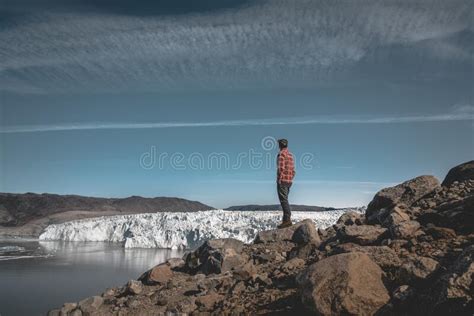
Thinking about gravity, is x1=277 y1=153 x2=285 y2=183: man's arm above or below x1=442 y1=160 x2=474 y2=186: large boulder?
above

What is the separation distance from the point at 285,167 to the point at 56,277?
20796 millimetres

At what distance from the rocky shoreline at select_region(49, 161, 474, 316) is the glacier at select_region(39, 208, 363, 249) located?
2636 cm

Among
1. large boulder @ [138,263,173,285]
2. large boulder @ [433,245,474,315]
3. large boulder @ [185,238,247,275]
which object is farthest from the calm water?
large boulder @ [433,245,474,315]

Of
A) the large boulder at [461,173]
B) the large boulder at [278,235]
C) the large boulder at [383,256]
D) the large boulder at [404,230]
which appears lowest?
the large boulder at [383,256]

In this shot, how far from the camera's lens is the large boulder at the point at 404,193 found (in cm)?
716

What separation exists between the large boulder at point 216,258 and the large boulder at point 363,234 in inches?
71.9

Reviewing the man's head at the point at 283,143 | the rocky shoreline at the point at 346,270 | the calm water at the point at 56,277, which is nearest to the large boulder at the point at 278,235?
the rocky shoreline at the point at 346,270

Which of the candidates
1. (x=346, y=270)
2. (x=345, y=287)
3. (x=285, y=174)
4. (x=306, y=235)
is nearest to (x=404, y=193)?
(x=306, y=235)

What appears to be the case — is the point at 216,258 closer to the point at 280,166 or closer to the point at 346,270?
the point at 280,166

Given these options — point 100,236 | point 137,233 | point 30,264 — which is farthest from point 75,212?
point 30,264

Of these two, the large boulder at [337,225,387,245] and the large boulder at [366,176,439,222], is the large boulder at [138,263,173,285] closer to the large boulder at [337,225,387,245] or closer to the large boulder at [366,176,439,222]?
the large boulder at [337,225,387,245]

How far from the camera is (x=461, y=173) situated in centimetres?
726

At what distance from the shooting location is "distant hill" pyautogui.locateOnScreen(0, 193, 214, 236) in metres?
78.6

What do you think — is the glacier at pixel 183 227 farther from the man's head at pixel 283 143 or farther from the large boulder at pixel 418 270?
the large boulder at pixel 418 270
